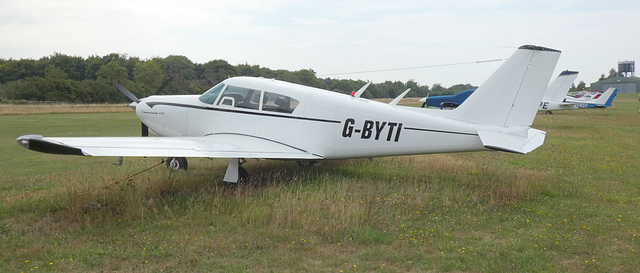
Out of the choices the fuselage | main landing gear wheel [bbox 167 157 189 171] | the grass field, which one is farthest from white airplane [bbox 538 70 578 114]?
main landing gear wheel [bbox 167 157 189 171]

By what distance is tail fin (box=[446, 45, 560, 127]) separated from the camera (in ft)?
25.4

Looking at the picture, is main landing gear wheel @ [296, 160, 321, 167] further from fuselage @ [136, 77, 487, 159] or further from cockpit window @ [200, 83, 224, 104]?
cockpit window @ [200, 83, 224, 104]

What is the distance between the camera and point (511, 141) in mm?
7613

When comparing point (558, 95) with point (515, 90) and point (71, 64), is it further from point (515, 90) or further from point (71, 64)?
point (71, 64)

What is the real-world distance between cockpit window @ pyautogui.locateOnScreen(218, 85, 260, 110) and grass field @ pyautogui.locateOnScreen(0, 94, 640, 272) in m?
1.51

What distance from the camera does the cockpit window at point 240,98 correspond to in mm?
8859

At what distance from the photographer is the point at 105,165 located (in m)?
11.2

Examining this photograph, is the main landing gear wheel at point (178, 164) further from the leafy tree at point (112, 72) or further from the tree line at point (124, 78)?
the leafy tree at point (112, 72)

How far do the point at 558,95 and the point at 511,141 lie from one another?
29.5 meters

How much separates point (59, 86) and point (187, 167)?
51.4 metres

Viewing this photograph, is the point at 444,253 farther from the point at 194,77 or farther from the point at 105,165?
the point at 194,77

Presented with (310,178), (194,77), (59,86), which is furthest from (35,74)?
(310,178)

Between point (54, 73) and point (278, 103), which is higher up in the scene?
point (54, 73)

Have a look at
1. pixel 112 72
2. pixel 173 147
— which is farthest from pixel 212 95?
pixel 112 72
